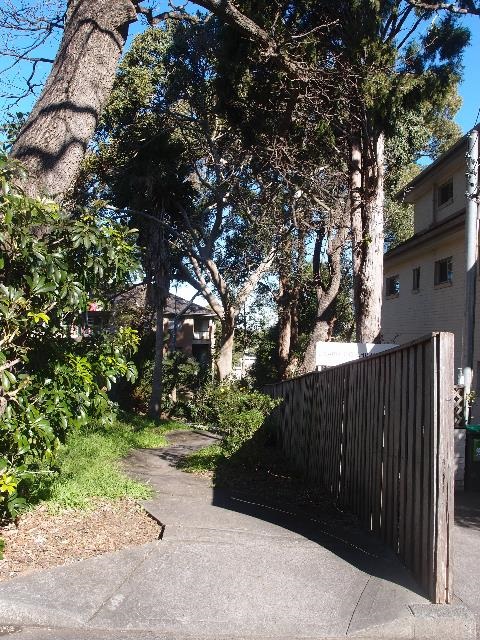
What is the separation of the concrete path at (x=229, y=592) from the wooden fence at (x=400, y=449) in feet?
0.93

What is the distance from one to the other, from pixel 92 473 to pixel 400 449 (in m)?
4.14

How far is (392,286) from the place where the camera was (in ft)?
81.5

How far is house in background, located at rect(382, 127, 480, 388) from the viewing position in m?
17.9

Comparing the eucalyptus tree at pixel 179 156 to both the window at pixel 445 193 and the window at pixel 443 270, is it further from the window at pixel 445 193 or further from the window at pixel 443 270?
the window at pixel 445 193

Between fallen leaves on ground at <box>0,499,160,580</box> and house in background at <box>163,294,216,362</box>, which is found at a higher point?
house in background at <box>163,294,216,362</box>

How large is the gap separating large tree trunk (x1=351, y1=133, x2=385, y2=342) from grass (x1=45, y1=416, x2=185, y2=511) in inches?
200

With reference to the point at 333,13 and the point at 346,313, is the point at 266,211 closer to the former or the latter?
the point at 333,13

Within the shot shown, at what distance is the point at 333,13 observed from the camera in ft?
44.0

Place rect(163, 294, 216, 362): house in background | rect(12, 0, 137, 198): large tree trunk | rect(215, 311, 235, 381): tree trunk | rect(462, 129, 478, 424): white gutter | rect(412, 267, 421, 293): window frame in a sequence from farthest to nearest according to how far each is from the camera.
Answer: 1. rect(163, 294, 216, 362): house in background
2. rect(412, 267, 421, 293): window frame
3. rect(215, 311, 235, 381): tree trunk
4. rect(462, 129, 478, 424): white gutter
5. rect(12, 0, 137, 198): large tree trunk

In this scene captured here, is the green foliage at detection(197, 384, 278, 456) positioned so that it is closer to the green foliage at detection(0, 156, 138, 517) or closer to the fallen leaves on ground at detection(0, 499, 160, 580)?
the fallen leaves on ground at detection(0, 499, 160, 580)

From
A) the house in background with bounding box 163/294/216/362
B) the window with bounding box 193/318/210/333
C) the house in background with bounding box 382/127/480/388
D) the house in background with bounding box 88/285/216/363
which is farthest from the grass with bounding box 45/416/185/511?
the window with bounding box 193/318/210/333

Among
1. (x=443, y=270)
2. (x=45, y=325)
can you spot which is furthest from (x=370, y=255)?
(x=45, y=325)

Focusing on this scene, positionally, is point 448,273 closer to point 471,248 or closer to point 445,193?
point 445,193

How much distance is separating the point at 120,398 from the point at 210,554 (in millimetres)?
19442
